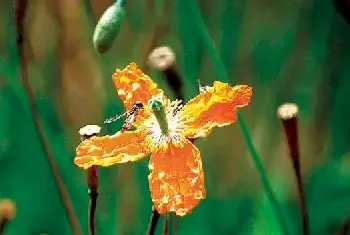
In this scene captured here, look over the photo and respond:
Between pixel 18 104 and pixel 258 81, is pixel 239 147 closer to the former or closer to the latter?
pixel 258 81

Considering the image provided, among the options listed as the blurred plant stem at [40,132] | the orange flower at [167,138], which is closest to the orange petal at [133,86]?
the orange flower at [167,138]

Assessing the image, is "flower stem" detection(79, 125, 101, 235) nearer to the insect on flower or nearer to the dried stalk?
the insect on flower

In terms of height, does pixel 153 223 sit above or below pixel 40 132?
below

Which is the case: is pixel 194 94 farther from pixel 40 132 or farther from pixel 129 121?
pixel 40 132

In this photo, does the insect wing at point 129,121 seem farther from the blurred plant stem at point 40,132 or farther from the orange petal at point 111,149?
the blurred plant stem at point 40,132

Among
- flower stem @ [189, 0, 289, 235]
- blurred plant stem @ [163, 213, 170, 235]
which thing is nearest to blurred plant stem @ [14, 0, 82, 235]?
blurred plant stem @ [163, 213, 170, 235]

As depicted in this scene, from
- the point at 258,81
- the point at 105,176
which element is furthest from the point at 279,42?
the point at 105,176

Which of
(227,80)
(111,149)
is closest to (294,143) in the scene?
(227,80)
